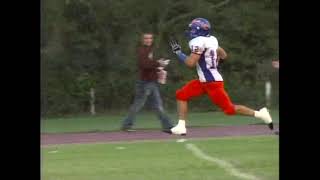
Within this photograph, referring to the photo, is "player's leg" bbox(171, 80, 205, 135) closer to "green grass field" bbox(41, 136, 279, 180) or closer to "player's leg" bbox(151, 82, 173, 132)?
"green grass field" bbox(41, 136, 279, 180)

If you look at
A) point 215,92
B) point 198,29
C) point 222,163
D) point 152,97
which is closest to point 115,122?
point 152,97

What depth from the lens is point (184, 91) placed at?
9531 millimetres

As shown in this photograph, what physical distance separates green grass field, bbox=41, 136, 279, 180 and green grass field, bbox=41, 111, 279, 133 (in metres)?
3.81

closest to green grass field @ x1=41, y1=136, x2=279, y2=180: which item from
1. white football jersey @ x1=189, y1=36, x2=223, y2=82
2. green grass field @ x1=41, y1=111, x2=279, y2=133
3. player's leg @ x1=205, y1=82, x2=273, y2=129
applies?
player's leg @ x1=205, y1=82, x2=273, y2=129

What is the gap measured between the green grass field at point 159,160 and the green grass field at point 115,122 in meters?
3.81

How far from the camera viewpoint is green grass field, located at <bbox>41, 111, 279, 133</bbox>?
15.4 meters

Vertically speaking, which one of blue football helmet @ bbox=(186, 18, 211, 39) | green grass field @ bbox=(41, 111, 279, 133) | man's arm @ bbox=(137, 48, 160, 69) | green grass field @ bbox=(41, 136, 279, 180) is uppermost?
blue football helmet @ bbox=(186, 18, 211, 39)

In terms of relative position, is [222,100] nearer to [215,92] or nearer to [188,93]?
[215,92]

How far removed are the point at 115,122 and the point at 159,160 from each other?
7871mm

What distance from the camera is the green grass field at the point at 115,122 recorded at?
1544 centimetres

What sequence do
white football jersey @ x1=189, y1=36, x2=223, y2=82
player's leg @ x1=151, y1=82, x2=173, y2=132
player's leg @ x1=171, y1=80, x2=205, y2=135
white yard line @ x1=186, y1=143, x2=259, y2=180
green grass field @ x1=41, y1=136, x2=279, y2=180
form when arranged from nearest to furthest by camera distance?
white yard line @ x1=186, y1=143, x2=259, y2=180
green grass field @ x1=41, y1=136, x2=279, y2=180
white football jersey @ x1=189, y1=36, x2=223, y2=82
player's leg @ x1=171, y1=80, x2=205, y2=135
player's leg @ x1=151, y1=82, x2=173, y2=132

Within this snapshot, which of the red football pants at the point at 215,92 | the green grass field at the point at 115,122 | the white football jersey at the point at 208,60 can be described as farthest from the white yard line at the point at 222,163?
the green grass field at the point at 115,122

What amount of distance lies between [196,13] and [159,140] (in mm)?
9945

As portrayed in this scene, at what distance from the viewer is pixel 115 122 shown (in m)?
16.7
